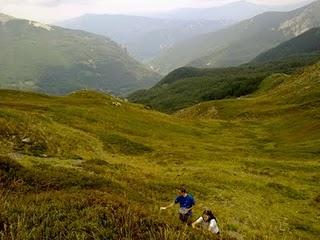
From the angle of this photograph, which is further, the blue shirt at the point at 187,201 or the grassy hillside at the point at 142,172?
the blue shirt at the point at 187,201

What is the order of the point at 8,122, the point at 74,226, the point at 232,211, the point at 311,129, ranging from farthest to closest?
1. the point at 311,129
2. the point at 8,122
3. the point at 232,211
4. the point at 74,226

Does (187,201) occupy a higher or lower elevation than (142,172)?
higher

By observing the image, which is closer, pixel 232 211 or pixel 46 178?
pixel 46 178

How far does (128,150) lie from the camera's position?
201 ft

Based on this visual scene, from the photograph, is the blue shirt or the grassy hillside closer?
the grassy hillside

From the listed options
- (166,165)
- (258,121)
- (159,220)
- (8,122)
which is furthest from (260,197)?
(258,121)

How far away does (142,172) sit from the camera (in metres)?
46.8

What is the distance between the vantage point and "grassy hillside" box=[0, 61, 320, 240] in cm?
1391

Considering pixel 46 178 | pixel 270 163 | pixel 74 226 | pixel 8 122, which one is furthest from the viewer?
pixel 270 163

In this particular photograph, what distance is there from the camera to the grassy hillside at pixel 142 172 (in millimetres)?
13914

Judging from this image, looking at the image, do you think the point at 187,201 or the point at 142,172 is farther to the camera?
the point at 142,172

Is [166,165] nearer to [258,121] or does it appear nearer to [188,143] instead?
[188,143]

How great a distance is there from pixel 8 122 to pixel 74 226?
139 ft

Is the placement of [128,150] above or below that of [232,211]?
below
